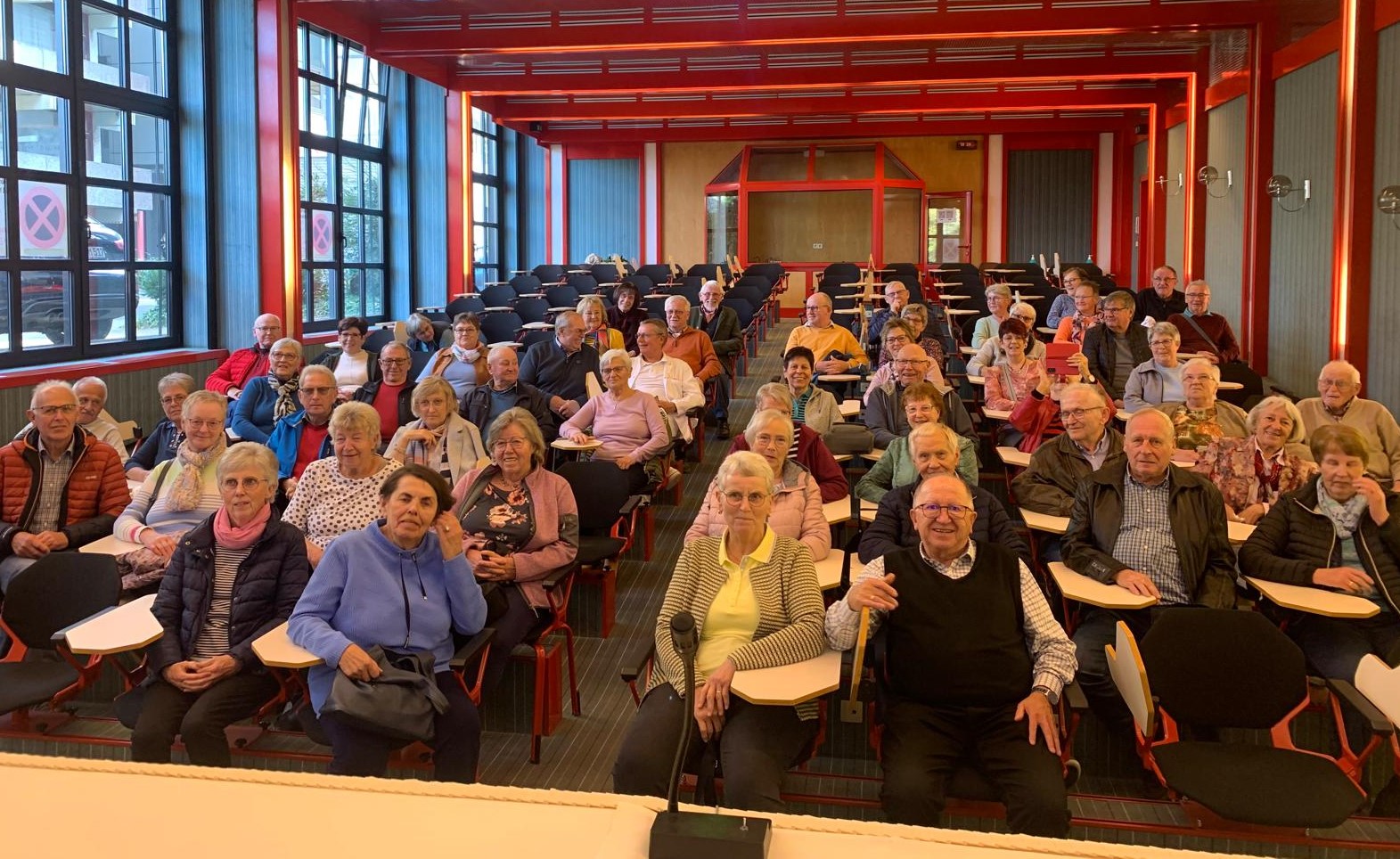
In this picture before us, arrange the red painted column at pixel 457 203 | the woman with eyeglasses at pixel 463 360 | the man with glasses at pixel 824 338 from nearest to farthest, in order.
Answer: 1. the woman with eyeglasses at pixel 463 360
2. the man with glasses at pixel 824 338
3. the red painted column at pixel 457 203

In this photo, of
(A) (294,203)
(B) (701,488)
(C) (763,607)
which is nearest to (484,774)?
(C) (763,607)

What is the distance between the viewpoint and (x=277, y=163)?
959cm

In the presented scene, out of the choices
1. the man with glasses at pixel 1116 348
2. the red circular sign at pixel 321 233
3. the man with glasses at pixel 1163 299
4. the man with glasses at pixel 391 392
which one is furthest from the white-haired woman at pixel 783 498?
the red circular sign at pixel 321 233

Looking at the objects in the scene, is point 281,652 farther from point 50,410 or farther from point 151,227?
point 151,227

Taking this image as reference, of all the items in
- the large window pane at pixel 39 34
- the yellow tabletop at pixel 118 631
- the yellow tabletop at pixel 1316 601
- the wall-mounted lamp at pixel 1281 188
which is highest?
the large window pane at pixel 39 34

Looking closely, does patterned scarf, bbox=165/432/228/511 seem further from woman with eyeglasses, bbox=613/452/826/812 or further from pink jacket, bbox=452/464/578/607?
woman with eyeglasses, bbox=613/452/826/812

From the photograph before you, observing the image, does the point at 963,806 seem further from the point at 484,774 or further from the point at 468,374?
the point at 468,374

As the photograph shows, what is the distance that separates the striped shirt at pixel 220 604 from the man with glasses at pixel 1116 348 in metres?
5.46

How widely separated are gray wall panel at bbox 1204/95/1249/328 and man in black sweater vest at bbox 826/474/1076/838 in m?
9.27

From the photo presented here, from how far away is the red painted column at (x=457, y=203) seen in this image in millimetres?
14133

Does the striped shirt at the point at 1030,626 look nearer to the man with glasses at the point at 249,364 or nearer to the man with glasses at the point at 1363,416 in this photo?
the man with glasses at the point at 1363,416

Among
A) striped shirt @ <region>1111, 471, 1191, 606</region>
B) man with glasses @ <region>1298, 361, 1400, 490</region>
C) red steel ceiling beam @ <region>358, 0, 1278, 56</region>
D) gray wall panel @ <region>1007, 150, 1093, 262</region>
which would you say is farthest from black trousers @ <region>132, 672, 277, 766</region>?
gray wall panel @ <region>1007, 150, 1093, 262</region>

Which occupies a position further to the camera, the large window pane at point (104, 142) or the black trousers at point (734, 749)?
the large window pane at point (104, 142)

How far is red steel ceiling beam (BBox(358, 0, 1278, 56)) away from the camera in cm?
1040
